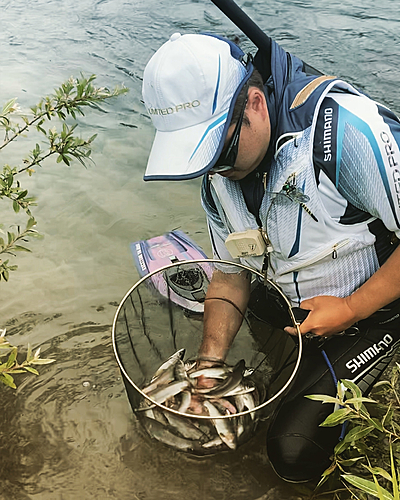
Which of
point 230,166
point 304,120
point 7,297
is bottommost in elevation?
point 7,297

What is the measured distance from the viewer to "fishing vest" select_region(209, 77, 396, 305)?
5.09ft

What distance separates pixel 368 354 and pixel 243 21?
111 cm

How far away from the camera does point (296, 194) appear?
1600 mm

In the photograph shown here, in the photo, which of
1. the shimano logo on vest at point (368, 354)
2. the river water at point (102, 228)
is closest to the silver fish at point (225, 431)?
the river water at point (102, 228)

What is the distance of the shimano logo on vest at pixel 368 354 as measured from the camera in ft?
5.94

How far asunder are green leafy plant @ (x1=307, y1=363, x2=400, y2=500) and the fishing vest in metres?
0.34

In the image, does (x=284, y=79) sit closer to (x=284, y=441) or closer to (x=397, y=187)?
(x=397, y=187)

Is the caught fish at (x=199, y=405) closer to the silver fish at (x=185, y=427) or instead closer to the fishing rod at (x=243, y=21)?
the silver fish at (x=185, y=427)

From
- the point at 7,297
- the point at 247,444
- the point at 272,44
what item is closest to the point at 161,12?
the point at 7,297

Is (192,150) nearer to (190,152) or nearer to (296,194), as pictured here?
(190,152)

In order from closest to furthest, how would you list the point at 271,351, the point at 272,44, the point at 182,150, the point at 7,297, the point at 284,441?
1. the point at 182,150
2. the point at 272,44
3. the point at 284,441
4. the point at 271,351
5. the point at 7,297

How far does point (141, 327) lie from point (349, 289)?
73 cm

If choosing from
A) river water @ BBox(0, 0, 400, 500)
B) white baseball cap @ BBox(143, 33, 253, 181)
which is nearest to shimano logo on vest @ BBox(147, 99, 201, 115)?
white baseball cap @ BBox(143, 33, 253, 181)

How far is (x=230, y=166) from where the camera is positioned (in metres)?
1.54
